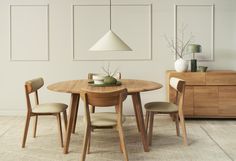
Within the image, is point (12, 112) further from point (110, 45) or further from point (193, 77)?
point (193, 77)

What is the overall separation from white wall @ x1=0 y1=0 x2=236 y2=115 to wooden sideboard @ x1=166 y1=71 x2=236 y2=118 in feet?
1.98

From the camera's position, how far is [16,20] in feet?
19.4

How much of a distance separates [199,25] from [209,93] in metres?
1.23

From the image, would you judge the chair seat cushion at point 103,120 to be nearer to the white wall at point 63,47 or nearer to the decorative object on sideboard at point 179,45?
the white wall at point 63,47

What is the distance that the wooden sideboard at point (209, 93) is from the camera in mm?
5375

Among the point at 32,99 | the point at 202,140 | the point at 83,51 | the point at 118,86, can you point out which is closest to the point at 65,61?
the point at 83,51

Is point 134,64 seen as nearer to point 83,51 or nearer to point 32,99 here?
point 83,51

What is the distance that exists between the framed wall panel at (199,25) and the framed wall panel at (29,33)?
2.24 m

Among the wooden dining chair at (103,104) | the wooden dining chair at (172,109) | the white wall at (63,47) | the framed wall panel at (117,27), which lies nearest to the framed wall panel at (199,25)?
the white wall at (63,47)

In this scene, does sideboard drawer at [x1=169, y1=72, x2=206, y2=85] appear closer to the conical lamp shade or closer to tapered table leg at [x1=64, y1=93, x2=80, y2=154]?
the conical lamp shade

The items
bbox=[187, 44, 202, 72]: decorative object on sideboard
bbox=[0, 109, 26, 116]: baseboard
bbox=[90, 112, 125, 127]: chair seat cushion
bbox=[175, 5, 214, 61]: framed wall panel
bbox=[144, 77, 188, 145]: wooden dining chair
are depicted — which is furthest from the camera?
bbox=[0, 109, 26, 116]: baseboard

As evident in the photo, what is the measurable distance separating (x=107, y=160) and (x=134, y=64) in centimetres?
266

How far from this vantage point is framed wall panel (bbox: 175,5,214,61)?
5879 millimetres

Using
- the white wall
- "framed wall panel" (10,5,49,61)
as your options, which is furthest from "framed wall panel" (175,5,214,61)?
"framed wall panel" (10,5,49,61)
